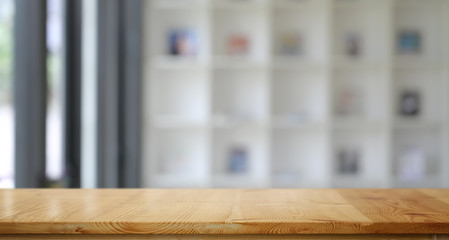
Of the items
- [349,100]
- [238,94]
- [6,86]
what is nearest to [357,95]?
[349,100]

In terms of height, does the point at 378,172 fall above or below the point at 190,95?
below

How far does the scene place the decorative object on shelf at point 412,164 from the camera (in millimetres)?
3920

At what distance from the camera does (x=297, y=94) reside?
3.93m


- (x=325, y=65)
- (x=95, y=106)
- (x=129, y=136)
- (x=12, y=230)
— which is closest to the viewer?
(x=12, y=230)

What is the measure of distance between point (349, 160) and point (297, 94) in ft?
2.17

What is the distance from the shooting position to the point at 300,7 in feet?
12.4

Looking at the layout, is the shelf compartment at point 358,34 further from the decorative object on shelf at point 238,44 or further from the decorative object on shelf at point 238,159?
the decorative object on shelf at point 238,159

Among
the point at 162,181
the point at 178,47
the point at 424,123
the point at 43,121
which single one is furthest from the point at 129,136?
the point at 424,123

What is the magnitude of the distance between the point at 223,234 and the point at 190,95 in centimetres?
329

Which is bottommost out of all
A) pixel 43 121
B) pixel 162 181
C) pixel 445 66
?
pixel 162 181

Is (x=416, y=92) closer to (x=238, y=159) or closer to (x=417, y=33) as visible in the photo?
(x=417, y=33)

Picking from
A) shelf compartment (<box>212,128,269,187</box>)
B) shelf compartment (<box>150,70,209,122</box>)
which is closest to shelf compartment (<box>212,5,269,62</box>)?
shelf compartment (<box>150,70,209,122</box>)

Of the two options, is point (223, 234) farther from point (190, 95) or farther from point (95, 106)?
point (190, 95)

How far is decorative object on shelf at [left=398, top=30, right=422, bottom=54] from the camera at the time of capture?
3.96 m
